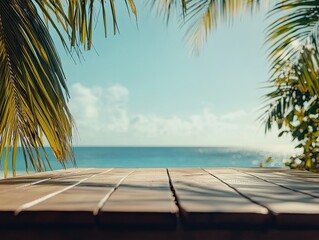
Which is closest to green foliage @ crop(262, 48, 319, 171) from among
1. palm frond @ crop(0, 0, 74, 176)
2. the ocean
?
palm frond @ crop(0, 0, 74, 176)

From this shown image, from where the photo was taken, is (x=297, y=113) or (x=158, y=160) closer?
(x=297, y=113)

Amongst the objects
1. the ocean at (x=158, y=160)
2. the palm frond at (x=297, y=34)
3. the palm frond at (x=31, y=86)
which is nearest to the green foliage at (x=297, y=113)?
the palm frond at (x=297, y=34)

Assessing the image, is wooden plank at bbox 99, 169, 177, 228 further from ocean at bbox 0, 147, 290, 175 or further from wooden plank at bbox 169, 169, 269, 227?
ocean at bbox 0, 147, 290, 175

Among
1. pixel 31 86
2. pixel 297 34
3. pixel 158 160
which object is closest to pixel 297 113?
pixel 297 34

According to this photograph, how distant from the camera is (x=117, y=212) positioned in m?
0.96

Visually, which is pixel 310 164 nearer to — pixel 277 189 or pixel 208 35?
pixel 208 35

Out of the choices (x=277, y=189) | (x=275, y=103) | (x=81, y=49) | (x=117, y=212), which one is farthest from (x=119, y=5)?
(x=275, y=103)

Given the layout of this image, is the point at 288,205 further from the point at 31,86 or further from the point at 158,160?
the point at 158,160

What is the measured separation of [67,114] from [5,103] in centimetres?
31

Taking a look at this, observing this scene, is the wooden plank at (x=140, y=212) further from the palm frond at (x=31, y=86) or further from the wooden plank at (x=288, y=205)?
the palm frond at (x=31, y=86)

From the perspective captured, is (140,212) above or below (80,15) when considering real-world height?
below

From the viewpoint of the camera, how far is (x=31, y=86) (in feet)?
6.61

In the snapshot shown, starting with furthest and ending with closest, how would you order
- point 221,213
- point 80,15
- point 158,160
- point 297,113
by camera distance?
point 158,160, point 297,113, point 80,15, point 221,213

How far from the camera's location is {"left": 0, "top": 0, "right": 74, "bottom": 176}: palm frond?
2.01m
